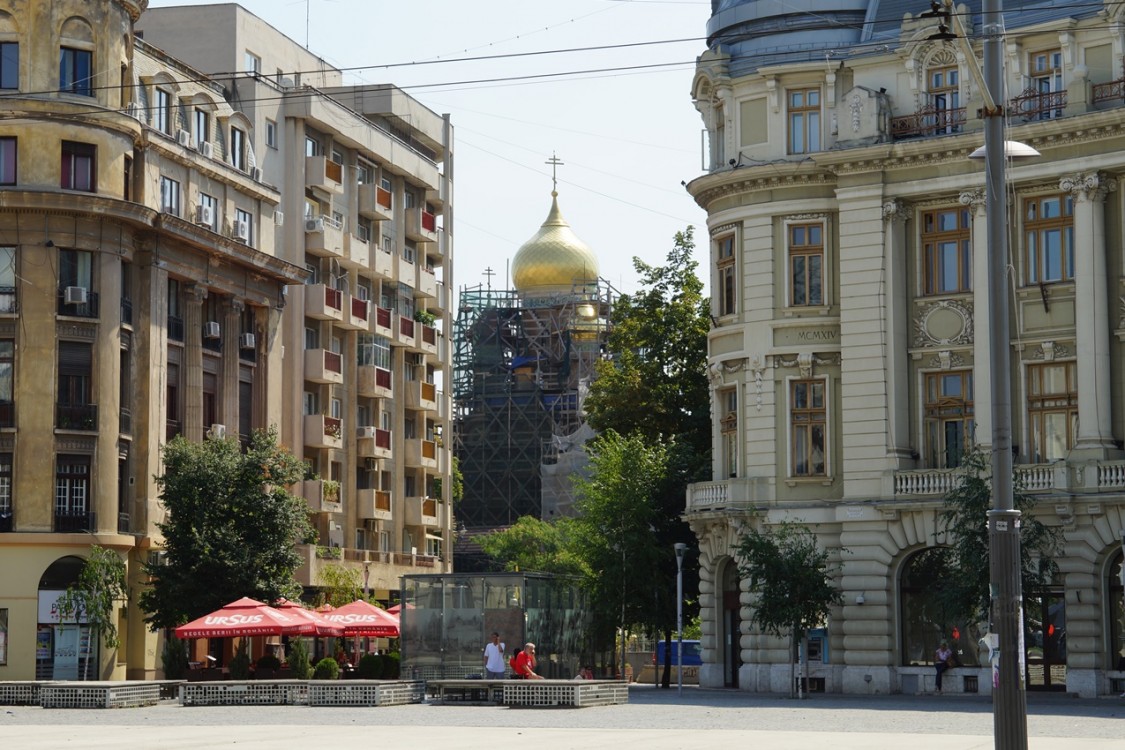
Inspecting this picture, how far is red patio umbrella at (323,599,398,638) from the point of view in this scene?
52594 mm

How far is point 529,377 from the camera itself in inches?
4636

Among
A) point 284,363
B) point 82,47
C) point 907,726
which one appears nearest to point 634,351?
point 284,363

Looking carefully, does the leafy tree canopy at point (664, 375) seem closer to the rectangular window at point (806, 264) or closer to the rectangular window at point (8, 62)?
the rectangular window at point (806, 264)

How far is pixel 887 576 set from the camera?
180 feet

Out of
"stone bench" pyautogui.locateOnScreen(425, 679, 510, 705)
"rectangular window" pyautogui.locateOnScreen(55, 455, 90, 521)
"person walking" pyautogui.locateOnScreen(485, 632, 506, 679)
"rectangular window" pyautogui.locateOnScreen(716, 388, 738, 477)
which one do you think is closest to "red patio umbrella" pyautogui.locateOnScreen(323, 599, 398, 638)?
"stone bench" pyautogui.locateOnScreen(425, 679, 510, 705)

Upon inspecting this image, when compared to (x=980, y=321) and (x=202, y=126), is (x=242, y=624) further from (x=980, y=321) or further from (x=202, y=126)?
(x=202, y=126)

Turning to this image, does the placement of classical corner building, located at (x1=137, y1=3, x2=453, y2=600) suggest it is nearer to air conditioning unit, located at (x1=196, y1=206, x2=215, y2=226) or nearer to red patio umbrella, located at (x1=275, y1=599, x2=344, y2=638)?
air conditioning unit, located at (x1=196, y1=206, x2=215, y2=226)

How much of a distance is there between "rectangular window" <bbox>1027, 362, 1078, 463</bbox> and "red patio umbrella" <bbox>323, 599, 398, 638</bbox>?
17775 millimetres

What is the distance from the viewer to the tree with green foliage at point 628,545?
6450 cm

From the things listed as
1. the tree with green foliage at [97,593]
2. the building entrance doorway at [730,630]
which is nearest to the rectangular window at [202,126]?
the tree with green foliage at [97,593]

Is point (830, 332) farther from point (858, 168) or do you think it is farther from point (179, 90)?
point (179, 90)

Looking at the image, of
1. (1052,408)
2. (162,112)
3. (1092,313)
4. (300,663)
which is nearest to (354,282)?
(162,112)

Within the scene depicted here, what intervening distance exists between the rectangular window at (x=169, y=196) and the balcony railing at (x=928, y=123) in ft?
77.3

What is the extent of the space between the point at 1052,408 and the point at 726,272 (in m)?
11.0
